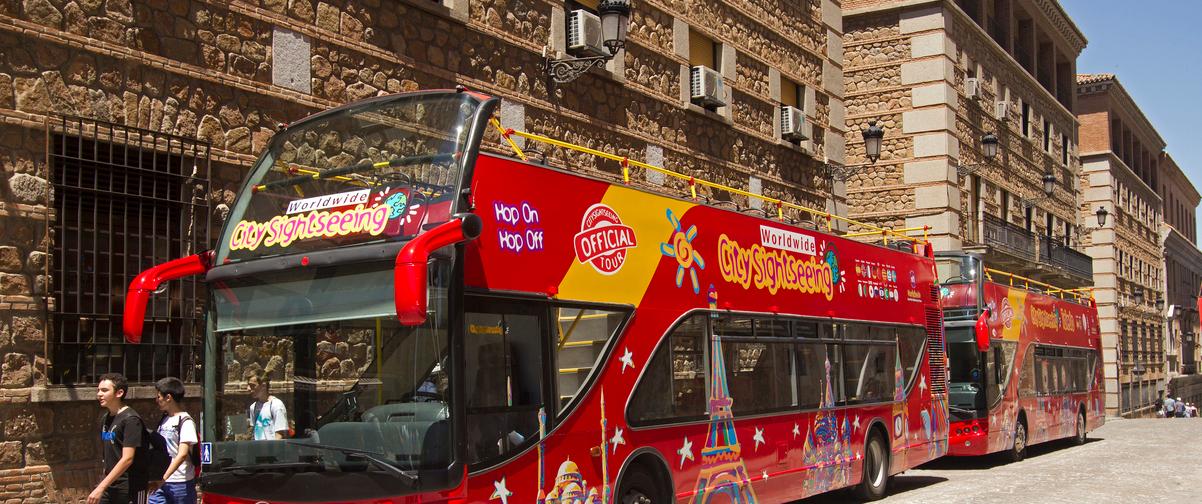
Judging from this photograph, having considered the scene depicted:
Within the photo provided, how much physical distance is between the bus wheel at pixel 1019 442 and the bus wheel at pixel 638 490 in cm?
1292

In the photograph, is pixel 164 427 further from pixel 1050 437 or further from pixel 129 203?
pixel 1050 437

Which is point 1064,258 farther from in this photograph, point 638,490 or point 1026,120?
point 638,490

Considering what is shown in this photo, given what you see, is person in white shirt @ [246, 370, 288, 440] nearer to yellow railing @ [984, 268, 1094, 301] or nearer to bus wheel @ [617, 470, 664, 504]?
bus wheel @ [617, 470, 664, 504]

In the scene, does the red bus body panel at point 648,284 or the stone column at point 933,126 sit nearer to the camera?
the red bus body panel at point 648,284

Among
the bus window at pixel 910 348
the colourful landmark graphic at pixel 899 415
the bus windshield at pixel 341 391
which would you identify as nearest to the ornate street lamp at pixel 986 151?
the bus window at pixel 910 348

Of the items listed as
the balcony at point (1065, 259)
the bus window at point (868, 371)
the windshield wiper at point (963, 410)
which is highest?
the balcony at point (1065, 259)

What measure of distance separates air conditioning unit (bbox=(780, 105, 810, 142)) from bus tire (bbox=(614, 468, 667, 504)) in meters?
13.0

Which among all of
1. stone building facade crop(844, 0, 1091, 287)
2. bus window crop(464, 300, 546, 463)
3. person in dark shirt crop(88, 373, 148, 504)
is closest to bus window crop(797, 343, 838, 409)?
bus window crop(464, 300, 546, 463)

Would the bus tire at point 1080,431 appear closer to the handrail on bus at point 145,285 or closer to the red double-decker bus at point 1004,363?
the red double-decker bus at point 1004,363

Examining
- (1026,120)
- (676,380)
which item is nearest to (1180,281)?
(1026,120)

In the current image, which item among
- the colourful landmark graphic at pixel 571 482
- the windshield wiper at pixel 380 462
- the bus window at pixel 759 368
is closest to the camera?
the windshield wiper at pixel 380 462

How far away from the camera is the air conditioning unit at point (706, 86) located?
19.2 metres

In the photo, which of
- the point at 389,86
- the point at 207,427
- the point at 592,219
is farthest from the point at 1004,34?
the point at 207,427

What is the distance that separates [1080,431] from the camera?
86.6 ft
